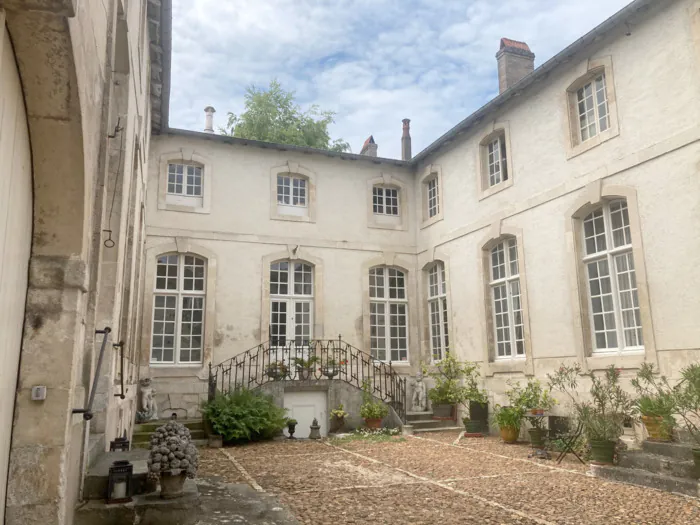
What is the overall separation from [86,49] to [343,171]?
11.1 metres

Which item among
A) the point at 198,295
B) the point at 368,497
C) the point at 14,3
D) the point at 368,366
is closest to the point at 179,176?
the point at 198,295

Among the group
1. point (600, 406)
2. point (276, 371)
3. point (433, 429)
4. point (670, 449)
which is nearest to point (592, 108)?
point (600, 406)

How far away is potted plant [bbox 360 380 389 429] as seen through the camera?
11.4m

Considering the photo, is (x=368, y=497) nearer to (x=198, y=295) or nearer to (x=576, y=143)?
(x=576, y=143)

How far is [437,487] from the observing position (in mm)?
6176

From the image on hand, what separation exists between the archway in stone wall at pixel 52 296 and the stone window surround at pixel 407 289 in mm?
10236

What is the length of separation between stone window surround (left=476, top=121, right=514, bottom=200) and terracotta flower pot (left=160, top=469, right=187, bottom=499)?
8.47 m

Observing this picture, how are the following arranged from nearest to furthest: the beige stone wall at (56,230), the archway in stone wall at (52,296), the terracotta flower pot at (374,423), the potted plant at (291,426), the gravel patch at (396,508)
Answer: the beige stone wall at (56,230)
the archway in stone wall at (52,296)
the gravel patch at (396,508)
the potted plant at (291,426)
the terracotta flower pot at (374,423)

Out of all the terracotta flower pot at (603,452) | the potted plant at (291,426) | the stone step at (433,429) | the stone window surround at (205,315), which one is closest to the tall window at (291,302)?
the stone window surround at (205,315)

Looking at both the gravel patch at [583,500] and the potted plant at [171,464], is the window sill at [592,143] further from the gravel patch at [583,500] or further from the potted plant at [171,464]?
the potted plant at [171,464]

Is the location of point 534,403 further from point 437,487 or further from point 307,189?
point 307,189

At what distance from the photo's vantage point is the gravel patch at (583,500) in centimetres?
496

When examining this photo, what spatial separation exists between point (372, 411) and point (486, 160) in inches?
215

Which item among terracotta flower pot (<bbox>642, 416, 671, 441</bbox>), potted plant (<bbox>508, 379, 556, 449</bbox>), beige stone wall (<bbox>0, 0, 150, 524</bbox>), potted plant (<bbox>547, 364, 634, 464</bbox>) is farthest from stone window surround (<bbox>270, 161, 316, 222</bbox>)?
beige stone wall (<bbox>0, 0, 150, 524</bbox>)
